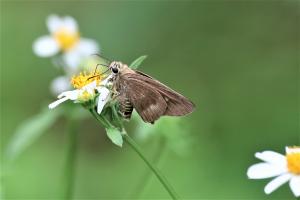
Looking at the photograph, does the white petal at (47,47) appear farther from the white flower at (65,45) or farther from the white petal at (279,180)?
the white petal at (279,180)

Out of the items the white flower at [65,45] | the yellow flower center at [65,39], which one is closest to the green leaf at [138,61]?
the white flower at [65,45]

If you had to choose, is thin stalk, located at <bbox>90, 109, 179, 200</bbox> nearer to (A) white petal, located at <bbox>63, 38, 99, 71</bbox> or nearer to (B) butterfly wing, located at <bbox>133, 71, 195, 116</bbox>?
(B) butterfly wing, located at <bbox>133, 71, 195, 116</bbox>

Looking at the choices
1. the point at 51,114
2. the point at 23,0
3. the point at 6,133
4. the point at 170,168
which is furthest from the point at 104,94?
the point at 23,0

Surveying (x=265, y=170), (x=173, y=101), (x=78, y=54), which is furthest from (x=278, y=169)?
(x=78, y=54)

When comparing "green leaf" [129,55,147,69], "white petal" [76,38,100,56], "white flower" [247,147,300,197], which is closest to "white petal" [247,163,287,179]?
"white flower" [247,147,300,197]

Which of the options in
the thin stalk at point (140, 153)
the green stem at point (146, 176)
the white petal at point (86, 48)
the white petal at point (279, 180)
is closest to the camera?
the thin stalk at point (140, 153)

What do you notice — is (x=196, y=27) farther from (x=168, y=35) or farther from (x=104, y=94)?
(x=104, y=94)
